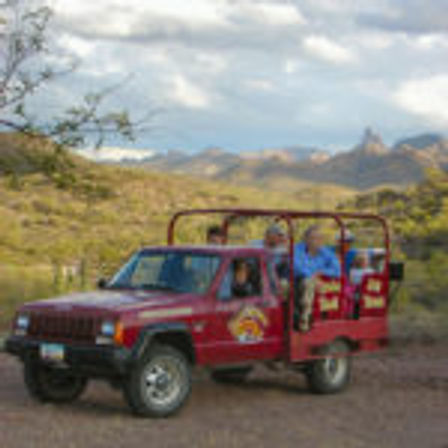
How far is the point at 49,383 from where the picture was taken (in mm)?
10383

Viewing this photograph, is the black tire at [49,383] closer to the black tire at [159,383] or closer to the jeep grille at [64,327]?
the jeep grille at [64,327]

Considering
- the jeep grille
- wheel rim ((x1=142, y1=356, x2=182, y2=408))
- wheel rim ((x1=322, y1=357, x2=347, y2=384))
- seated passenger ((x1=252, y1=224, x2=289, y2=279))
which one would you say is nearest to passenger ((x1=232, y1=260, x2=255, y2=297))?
seated passenger ((x1=252, y1=224, x2=289, y2=279))

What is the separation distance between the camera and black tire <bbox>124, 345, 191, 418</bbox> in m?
9.38

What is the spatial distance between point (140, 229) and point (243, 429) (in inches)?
1181

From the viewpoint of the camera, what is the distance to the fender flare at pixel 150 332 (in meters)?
9.34

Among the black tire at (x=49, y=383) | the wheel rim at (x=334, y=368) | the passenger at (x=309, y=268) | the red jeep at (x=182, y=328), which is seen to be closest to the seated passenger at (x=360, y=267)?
the red jeep at (x=182, y=328)

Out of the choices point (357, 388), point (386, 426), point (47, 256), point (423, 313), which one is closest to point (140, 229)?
point (47, 256)

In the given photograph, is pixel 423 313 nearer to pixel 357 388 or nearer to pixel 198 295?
pixel 357 388

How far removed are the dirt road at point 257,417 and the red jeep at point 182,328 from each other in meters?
0.36

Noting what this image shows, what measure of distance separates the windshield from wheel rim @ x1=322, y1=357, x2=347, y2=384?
215cm

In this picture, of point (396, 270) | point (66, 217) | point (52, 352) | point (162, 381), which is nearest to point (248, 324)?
point (162, 381)

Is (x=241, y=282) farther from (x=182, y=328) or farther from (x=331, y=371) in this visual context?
(x=331, y=371)

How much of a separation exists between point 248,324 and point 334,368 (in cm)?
180

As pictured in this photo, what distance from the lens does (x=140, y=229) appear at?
38.8 metres
